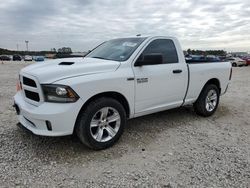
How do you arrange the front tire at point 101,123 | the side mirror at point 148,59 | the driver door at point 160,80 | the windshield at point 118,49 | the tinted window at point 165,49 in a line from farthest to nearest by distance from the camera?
the tinted window at point 165,49, the windshield at point 118,49, the driver door at point 160,80, the side mirror at point 148,59, the front tire at point 101,123

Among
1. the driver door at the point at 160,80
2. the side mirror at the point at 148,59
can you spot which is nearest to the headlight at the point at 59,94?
the driver door at the point at 160,80

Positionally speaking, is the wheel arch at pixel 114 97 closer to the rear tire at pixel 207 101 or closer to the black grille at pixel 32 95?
the black grille at pixel 32 95

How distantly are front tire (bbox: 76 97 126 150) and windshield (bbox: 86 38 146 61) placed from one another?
928 mm

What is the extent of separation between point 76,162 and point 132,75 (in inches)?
64.2

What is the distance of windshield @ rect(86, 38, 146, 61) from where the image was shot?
4.41 m

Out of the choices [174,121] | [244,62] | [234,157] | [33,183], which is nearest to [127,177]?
[33,183]

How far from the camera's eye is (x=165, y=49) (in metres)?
4.93

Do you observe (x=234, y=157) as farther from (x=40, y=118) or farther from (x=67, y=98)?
(x=40, y=118)

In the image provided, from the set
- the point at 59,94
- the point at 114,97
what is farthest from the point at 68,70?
the point at 114,97

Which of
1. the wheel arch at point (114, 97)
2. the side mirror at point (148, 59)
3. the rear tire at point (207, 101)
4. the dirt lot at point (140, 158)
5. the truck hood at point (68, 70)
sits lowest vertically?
the dirt lot at point (140, 158)

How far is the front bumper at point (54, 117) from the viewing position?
134 inches

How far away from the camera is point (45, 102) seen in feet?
11.5

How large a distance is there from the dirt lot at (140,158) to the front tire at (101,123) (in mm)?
181

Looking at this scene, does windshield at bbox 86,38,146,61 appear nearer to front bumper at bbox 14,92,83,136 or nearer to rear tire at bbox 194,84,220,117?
front bumper at bbox 14,92,83,136
